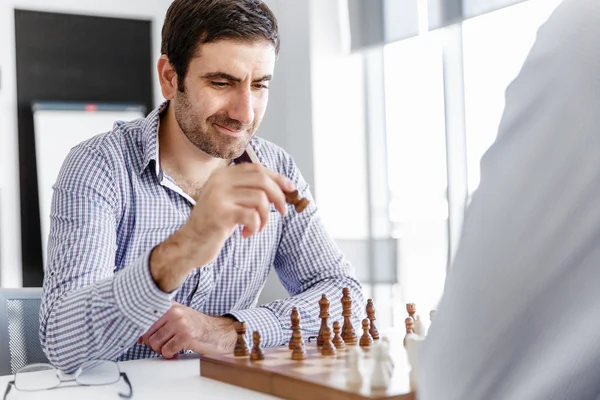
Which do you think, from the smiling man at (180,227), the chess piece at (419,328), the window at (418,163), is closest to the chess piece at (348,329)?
the chess piece at (419,328)

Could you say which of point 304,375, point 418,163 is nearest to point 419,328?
point 304,375

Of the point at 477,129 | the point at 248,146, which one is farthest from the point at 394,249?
the point at 248,146

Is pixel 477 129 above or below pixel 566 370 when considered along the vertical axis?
above

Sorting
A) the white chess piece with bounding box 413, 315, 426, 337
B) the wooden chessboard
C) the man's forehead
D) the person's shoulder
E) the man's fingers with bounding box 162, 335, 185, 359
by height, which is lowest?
the man's fingers with bounding box 162, 335, 185, 359

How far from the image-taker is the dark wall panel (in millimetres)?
4609

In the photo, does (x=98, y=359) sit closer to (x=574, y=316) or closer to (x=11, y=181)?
(x=574, y=316)

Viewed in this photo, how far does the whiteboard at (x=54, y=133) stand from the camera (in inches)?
181

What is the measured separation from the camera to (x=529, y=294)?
1.87 feet

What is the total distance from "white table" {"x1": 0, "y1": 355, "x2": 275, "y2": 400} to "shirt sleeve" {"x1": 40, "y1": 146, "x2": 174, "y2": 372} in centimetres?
10

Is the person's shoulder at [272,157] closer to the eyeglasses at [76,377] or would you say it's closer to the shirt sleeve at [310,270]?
the shirt sleeve at [310,270]

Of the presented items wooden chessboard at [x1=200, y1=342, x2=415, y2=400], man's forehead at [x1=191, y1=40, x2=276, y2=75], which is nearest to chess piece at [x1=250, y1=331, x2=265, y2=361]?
wooden chessboard at [x1=200, y1=342, x2=415, y2=400]

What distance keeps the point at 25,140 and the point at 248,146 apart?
273 centimetres

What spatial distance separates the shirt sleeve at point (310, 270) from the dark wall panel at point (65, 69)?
2.72 metres

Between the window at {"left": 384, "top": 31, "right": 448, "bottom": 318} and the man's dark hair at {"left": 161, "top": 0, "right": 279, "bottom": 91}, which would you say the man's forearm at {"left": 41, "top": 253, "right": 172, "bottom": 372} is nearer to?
the man's dark hair at {"left": 161, "top": 0, "right": 279, "bottom": 91}
